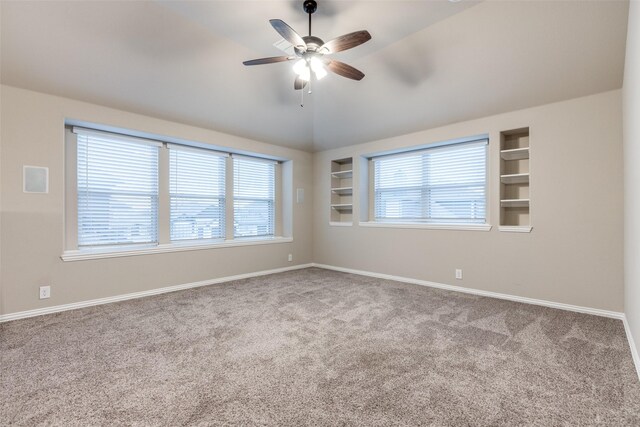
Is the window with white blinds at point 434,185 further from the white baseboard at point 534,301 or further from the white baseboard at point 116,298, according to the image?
the white baseboard at point 116,298

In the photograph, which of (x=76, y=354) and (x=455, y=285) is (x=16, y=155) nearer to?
(x=76, y=354)

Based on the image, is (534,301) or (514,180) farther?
(514,180)

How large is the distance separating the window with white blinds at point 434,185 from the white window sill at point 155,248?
2351 mm

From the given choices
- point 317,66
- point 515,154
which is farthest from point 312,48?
point 515,154

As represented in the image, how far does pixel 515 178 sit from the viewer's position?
3938 mm

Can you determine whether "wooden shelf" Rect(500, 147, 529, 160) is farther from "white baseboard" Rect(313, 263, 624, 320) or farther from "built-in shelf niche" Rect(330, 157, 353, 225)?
"built-in shelf niche" Rect(330, 157, 353, 225)

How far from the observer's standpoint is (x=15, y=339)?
260 centimetres

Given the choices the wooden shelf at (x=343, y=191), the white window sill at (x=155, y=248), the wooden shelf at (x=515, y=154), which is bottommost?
the white window sill at (x=155, y=248)

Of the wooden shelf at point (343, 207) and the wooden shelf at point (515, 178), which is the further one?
the wooden shelf at point (343, 207)

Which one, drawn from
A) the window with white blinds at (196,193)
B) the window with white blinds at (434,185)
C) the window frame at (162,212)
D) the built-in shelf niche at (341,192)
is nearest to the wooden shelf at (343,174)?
the built-in shelf niche at (341,192)

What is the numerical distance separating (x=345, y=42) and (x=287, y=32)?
0.47 metres

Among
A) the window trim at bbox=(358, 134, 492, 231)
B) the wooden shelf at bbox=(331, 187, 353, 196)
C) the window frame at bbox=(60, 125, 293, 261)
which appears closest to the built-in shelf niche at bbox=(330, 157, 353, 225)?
the wooden shelf at bbox=(331, 187, 353, 196)

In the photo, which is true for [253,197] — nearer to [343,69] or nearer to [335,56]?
[335,56]

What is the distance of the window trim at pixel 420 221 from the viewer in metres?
4.18
